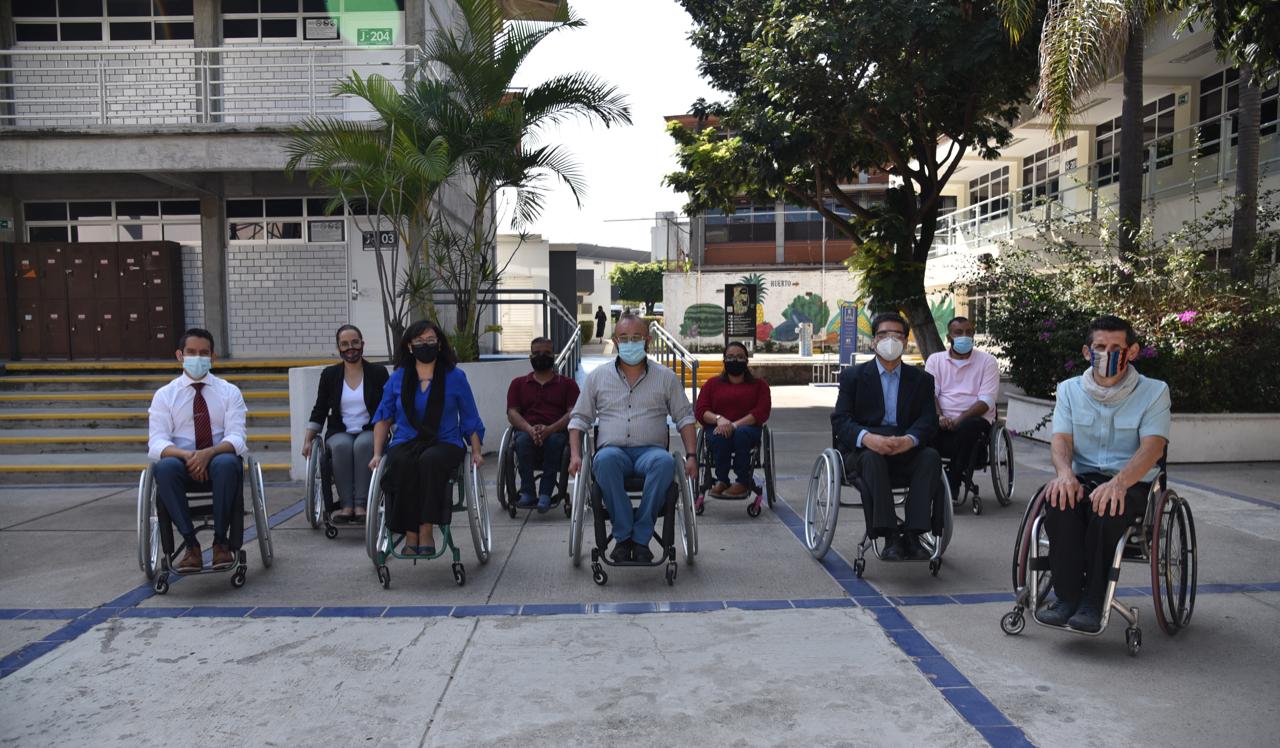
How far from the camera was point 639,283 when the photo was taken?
65938mm

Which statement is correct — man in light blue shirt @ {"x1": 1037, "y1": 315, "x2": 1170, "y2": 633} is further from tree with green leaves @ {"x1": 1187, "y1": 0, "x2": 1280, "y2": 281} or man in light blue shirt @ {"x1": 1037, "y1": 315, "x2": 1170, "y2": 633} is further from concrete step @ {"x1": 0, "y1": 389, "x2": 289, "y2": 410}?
concrete step @ {"x1": 0, "y1": 389, "x2": 289, "y2": 410}

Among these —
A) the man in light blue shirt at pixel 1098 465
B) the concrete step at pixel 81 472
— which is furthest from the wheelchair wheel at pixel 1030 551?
the concrete step at pixel 81 472

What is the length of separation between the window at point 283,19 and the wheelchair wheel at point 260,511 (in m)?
10.2

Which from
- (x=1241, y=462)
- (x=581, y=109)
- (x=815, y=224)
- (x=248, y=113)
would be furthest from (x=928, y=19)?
(x=815, y=224)

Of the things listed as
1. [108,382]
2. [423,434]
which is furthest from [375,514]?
[108,382]

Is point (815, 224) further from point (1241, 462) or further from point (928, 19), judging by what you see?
point (1241, 462)

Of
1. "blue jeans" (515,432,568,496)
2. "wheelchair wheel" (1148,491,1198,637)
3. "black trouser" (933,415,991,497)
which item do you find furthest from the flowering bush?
"blue jeans" (515,432,568,496)

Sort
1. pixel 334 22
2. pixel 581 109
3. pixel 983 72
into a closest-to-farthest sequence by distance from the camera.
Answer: pixel 581 109 → pixel 983 72 → pixel 334 22

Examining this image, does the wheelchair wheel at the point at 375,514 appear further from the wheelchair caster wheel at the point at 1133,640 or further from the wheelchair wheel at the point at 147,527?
the wheelchair caster wheel at the point at 1133,640

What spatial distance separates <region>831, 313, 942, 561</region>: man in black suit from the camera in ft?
17.2

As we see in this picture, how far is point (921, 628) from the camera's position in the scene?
454 cm

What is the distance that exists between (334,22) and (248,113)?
1973 millimetres

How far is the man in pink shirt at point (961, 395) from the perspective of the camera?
23.5ft

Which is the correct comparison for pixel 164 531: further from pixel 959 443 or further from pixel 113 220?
pixel 113 220
